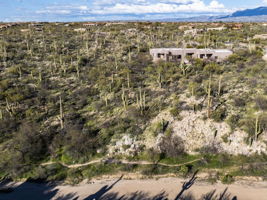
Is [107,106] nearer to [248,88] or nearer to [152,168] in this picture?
[152,168]

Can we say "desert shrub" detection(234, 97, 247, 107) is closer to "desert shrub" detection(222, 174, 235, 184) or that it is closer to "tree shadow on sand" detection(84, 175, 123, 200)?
"desert shrub" detection(222, 174, 235, 184)

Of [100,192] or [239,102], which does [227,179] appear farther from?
[100,192]

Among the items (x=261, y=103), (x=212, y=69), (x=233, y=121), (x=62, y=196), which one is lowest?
(x=62, y=196)

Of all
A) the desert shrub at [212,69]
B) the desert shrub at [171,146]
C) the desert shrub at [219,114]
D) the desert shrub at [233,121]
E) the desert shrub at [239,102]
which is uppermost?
the desert shrub at [212,69]

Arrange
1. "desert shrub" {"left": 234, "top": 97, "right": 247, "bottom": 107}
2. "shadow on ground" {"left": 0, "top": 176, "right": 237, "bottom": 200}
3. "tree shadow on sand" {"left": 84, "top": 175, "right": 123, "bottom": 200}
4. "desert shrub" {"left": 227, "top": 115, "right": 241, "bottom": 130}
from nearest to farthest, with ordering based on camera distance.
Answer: "shadow on ground" {"left": 0, "top": 176, "right": 237, "bottom": 200}, "tree shadow on sand" {"left": 84, "top": 175, "right": 123, "bottom": 200}, "desert shrub" {"left": 227, "top": 115, "right": 241, "bottom": 130}, "desert shrub" {"left": 234, "top": 97, "right": 247, "bottom": 107}

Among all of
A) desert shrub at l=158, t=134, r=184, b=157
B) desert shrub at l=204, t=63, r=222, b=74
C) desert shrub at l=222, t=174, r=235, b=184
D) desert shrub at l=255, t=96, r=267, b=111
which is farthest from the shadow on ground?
desert shrub at l=204, t=63, r=222, b=74

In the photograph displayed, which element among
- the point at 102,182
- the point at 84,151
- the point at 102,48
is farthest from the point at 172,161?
the point at 102,48

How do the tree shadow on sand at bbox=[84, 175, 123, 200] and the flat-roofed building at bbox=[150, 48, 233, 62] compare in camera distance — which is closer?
the tree shadow on sand at bbox=[84, 175, 123, 200]

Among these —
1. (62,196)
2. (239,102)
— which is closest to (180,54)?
(239,102)

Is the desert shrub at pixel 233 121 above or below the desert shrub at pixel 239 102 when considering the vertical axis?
below

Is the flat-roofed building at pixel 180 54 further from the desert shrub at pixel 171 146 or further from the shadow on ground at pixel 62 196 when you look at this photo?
the shadow on ground at pixel 62 196

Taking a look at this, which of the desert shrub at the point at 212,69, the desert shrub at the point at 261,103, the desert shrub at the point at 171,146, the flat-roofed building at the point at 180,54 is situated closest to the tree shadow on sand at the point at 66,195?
the desert shrub at the point at 171,146
